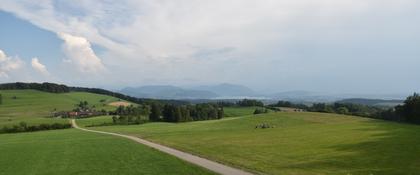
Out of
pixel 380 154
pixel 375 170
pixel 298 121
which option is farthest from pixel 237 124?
pixel 375 170

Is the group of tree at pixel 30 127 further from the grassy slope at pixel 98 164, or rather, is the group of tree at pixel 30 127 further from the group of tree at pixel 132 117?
the grassy slope at pixel 98 164

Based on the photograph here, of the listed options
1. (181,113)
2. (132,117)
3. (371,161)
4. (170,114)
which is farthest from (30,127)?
(371,161)

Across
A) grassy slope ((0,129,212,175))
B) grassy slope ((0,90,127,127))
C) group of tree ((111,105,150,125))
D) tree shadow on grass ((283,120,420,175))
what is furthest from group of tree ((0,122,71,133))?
tree shadow on grass ((283,120,420,175))

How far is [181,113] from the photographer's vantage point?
436ft

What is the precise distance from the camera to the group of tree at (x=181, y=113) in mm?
132250

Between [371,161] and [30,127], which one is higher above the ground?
[371,161]

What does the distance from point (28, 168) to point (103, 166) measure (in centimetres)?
557

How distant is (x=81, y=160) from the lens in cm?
3409

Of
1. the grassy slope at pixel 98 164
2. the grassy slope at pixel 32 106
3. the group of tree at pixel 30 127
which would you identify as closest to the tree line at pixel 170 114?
the group of tree at pixel 30 127

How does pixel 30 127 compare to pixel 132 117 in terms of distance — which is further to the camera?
pixel 132 117

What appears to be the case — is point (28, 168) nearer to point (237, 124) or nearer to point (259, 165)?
point (259, 165)

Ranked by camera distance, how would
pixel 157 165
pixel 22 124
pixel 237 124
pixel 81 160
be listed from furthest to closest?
pixel 22 124, pixel 237 124, pixel 81 160, pixel 157 165

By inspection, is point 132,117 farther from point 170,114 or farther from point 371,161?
point 371,161

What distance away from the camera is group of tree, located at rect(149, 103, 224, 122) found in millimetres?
132250
